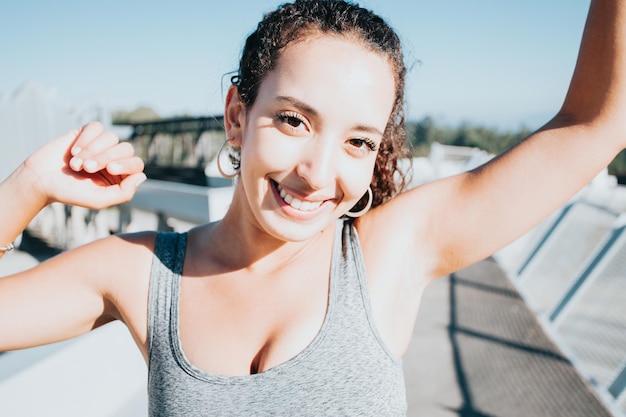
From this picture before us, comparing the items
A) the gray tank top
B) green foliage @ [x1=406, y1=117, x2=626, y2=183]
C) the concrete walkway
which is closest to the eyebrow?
the gray tank top

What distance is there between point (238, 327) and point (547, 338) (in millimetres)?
3815

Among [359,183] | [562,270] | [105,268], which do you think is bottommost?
[562,270]

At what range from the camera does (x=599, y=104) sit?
104 cm

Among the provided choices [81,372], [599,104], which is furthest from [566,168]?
[81,372]

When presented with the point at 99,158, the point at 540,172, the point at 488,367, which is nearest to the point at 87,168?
the point at 99,158

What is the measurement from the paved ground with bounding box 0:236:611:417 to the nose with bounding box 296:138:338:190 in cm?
266

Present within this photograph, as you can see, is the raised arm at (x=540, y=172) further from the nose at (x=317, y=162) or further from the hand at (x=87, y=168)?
the hand at (x=87, y=168)

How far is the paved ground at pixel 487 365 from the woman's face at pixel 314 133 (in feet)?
8.48

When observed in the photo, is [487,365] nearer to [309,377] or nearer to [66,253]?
[309,377]

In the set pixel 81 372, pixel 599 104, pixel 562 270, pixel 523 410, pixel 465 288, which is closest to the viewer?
pixel 599 104

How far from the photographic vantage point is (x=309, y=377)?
1.03 metres

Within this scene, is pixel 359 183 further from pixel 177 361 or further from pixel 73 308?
pixel 73 308

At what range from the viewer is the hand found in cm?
119

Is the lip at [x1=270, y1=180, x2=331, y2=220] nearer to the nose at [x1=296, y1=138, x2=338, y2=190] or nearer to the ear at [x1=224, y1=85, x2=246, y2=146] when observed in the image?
the nose at [x1=296, y1=138, x2=338, y2=190]
